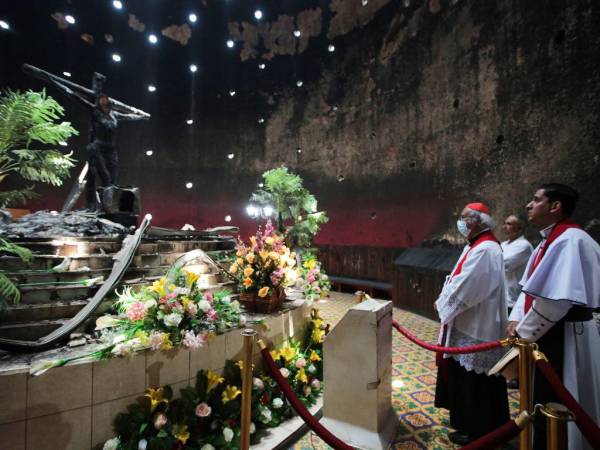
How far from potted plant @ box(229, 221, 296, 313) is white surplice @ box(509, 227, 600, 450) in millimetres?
2122

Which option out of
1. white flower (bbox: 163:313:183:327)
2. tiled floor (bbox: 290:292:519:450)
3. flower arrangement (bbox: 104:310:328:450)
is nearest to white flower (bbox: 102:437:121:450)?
flower arrangement (bbox: 104:310:328:450)

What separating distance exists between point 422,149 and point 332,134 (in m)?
3.28

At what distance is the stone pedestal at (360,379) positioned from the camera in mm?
2453

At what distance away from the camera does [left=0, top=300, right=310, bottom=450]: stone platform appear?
5.80 ft

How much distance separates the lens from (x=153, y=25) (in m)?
10.9

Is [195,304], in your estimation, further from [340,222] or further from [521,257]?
[340,222]

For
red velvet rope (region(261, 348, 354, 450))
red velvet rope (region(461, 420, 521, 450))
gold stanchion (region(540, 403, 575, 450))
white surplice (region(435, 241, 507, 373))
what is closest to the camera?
gold stanchion (region(540, 403, 575, 450))

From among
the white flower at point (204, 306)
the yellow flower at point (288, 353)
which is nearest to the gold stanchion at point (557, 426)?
the white flower at point (204, 306)

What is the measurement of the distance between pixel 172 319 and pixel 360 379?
5.08ft

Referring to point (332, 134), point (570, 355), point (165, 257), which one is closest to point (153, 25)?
point (332, 134)

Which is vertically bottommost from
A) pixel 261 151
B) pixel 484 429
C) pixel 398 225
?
pixel 484 429

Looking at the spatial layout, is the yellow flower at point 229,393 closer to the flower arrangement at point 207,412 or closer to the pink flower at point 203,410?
the flower arrangement at point 207,412

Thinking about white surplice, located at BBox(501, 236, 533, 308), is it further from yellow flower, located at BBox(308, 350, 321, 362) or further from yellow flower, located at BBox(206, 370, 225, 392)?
yellow flower, located at BBox(206, 370, 225, 392)

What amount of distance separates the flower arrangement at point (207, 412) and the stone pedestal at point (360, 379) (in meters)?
0.51
